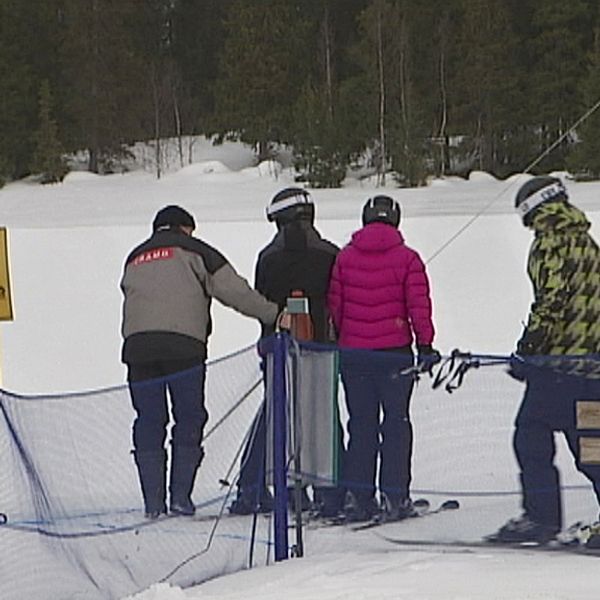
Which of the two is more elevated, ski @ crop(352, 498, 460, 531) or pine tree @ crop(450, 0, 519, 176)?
pine tree @ crop(450, 0, 519, 176)

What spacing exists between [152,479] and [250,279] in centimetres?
984

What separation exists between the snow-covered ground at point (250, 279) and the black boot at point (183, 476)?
23.2 inches

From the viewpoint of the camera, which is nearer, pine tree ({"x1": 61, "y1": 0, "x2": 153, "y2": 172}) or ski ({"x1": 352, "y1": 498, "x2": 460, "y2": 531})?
ski ({"x1": 352, "y1": 498, "x2": 460, "y2": 531})

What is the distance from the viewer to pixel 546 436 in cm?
494

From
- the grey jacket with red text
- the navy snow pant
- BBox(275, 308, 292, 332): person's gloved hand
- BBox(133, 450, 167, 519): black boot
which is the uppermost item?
the grey jacket with red text

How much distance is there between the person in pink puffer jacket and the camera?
→ 5.23 metres

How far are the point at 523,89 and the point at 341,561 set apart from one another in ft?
116

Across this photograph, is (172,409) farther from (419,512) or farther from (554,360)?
(554,360)

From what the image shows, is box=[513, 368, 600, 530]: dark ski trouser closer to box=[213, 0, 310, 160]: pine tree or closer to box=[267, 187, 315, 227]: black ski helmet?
box=[267, 187, 315, 227]: black ski helmet

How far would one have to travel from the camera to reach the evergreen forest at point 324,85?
123 ft

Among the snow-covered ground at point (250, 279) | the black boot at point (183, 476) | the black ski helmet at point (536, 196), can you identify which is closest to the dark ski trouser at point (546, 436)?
the snow-covered ground at point (250, 279)

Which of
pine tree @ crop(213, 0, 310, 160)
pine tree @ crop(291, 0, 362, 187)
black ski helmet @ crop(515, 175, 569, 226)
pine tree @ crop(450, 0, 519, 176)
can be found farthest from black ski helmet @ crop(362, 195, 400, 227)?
pine tree @ crop(213, 0, 310, 160)

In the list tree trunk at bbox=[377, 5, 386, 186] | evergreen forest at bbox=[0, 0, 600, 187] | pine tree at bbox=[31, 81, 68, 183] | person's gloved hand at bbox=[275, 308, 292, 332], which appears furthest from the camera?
pine tree at bbox=[31, 81, 68, 183]

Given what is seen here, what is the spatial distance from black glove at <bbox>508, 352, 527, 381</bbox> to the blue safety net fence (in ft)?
0.09
